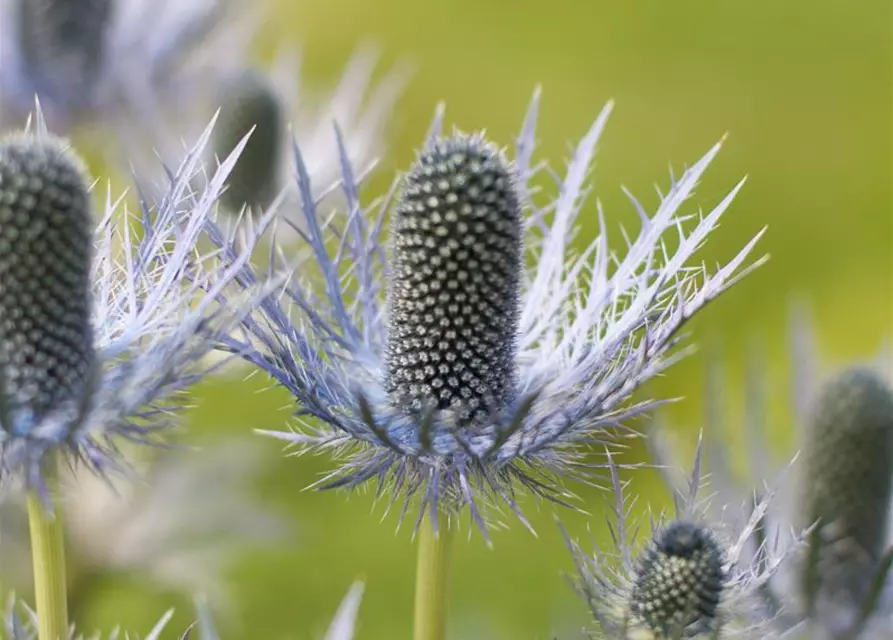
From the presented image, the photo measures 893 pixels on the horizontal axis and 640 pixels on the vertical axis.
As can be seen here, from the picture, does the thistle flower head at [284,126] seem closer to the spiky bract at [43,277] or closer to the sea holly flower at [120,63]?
the sea holly flower at [120,63]

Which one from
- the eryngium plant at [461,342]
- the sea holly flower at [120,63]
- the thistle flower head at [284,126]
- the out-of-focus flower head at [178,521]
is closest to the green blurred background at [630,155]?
the out-of-focus flower head at [178,521]

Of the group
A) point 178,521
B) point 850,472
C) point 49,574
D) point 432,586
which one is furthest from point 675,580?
point 178,521

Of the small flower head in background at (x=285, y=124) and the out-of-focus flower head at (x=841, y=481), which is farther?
the small flower head in background at (x=285, y=124)

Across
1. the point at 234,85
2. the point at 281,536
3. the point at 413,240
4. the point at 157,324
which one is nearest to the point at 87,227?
the point at 157,324

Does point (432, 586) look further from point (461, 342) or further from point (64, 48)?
point (64, 48)

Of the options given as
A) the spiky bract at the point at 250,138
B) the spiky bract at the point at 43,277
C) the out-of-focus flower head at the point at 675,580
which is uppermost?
the spiky bract at the point at 250,138

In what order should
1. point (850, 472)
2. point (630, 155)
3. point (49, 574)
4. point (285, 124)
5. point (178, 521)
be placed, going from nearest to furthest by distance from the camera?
point (49, 574) → point (850, 472) → point (178, 521) → point (285, 124) → point (630, 155)

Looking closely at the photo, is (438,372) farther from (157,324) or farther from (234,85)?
(234,85)
